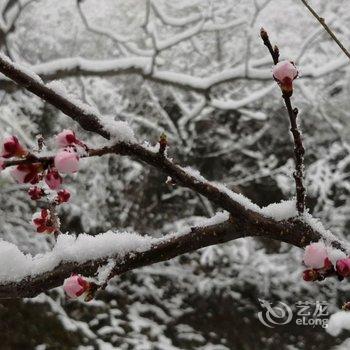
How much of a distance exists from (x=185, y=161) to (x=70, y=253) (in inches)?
192

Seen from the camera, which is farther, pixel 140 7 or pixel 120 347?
pixel 140 7

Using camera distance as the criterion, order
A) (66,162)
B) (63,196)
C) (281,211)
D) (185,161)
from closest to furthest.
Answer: (66,162) < (281,211) < (63,196) < (185,161)

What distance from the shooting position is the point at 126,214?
5.29 meters

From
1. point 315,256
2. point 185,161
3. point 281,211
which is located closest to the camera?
point 315,256

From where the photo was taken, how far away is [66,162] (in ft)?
1.86

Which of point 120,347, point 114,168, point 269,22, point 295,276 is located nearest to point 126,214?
point 114,168

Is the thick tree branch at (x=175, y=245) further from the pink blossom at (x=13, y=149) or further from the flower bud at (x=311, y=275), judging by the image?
the pink blossom at (x=13, y=149)

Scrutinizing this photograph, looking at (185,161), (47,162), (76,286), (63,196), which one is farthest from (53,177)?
(185,161)

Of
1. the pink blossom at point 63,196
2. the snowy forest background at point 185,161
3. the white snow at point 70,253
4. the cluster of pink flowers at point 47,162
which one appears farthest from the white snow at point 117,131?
the snowy forest background at point 185,161

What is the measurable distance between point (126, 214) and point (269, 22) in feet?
9.64

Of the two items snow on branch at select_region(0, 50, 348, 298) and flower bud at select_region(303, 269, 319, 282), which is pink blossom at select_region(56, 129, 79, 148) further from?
flower bud at select_region(303, 269, 319, 282)

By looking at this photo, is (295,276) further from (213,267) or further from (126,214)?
(126,214)

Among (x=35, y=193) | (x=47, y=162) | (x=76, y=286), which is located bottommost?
(x=76, y=286)

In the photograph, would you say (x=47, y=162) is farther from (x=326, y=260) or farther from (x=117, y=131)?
(x=326, y=260)
